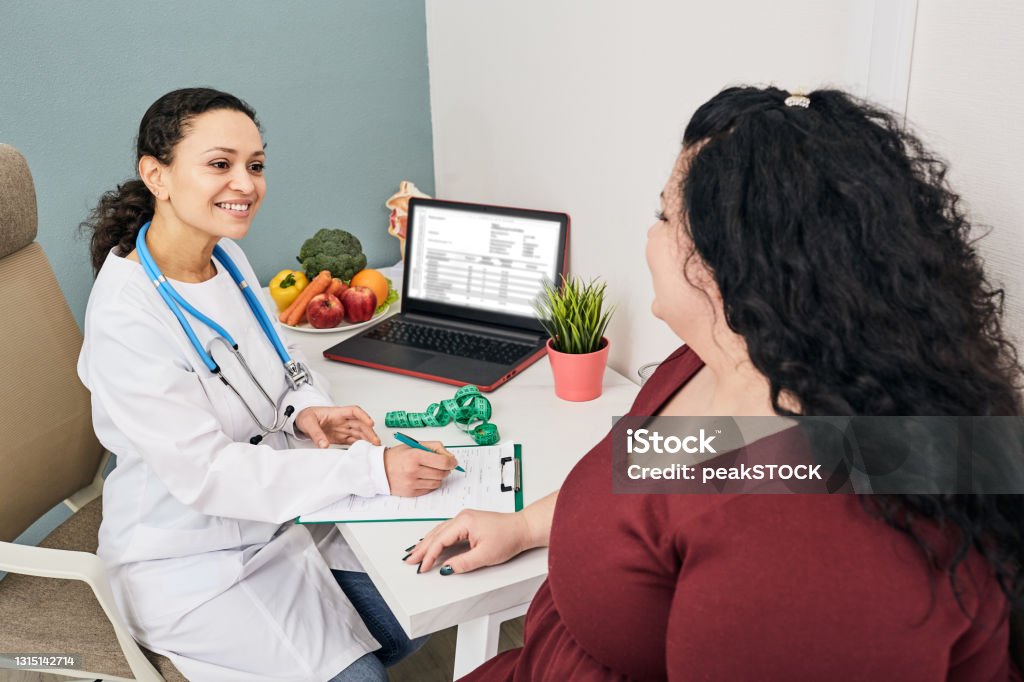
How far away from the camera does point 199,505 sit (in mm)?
1177

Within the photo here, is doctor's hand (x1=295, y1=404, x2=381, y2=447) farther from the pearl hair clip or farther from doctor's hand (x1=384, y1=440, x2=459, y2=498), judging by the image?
the pearl hair clip

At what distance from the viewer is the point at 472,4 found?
1.86 m

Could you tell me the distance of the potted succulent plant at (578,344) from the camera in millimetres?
1423

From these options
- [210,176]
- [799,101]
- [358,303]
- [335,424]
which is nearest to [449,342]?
[358,303]

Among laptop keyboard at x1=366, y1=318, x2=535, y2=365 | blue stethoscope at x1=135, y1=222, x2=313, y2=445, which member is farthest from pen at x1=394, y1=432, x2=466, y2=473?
laptop keyboard at x1=366, y1=318, x2=535, y2=365

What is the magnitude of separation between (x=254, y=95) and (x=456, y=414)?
1054 millimetres

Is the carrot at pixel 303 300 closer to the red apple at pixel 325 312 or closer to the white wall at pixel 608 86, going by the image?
the red apple at pixel 325 312

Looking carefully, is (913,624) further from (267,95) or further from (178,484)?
(267,95)

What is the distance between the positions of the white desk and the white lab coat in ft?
0.53

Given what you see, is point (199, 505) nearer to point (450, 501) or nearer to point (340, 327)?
point (450, 501)

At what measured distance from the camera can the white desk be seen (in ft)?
3.25

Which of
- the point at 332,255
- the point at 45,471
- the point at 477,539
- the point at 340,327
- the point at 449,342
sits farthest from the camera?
the point at 332,255

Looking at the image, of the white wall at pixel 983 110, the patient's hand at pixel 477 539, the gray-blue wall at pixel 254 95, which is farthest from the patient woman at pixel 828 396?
the gray-blue wall at pixel 254 95

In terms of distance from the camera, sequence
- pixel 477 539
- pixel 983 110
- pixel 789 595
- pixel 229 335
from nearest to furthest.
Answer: pixel 789 595 → pixel 983 110 → pixel 477 539 → pixel 229 335
